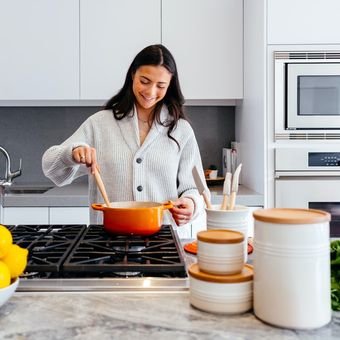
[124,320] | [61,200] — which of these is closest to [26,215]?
[61,200]

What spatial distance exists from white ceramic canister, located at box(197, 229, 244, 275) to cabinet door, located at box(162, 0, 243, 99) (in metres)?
1.91

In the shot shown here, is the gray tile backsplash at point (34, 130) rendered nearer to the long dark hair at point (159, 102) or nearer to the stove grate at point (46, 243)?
the long dark hair at point (159, 102)

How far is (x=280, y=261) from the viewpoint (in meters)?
0.68

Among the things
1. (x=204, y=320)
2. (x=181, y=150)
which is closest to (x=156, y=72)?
(x=181, y=150)

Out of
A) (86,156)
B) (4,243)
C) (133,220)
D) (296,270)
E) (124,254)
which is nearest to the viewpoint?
(296,270)

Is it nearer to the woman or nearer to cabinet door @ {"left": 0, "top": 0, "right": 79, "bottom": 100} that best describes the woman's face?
the woman

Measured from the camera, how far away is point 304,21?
2.23 metres

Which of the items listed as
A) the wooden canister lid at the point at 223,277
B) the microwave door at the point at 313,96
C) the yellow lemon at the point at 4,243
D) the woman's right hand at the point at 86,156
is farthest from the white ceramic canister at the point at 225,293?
the microwave door at the point at 313,96

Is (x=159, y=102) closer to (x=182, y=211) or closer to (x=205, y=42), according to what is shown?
(x=182, y=211)

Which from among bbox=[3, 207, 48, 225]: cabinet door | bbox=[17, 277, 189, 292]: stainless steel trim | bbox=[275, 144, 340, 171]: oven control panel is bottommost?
bbox=[3, 207, 48, 225]: cabinet door

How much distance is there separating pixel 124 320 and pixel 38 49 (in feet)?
7.05

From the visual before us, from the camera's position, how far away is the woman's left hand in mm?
1432

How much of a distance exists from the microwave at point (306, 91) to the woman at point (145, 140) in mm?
697

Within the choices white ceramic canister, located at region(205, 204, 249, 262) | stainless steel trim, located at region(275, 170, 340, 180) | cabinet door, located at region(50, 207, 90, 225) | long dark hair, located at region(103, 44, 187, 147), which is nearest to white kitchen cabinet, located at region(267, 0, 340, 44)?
stainless steel trim, located at region(275, 170, 340, 180)
